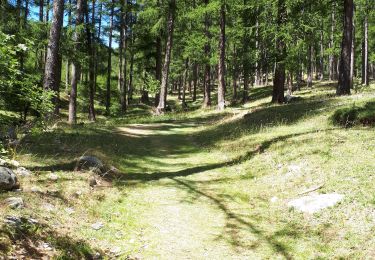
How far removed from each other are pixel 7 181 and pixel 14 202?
77 centimetres

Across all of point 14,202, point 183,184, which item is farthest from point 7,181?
point 183,184

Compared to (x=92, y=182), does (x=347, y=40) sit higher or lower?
higher

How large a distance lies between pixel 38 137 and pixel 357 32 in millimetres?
48958

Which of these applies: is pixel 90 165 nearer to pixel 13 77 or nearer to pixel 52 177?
pixel 52 177

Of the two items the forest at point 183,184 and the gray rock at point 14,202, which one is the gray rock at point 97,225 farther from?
the gray rock at point 14,202

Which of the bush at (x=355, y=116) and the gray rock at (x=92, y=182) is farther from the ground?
the bush at (x=355, y=116)

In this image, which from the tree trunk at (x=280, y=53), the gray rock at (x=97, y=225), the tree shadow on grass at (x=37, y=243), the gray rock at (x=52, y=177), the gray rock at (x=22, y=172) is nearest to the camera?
the tree shadow on grass at (x=37, y=243)

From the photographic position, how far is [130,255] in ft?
21.5

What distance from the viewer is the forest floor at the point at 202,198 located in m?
6.65

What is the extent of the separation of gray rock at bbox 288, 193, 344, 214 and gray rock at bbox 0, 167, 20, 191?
225 inches

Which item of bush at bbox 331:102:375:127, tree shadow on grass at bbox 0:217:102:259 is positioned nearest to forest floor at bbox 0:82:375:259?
tree shadow on grass at bbox 0:217:102:259

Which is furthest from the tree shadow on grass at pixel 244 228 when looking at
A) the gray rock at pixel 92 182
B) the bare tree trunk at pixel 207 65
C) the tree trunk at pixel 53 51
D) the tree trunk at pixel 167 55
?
the bare tree trunk at pixel 207 65

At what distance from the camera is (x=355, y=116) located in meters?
13.7

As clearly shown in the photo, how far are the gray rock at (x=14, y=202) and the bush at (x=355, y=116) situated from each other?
1066 centimetres
